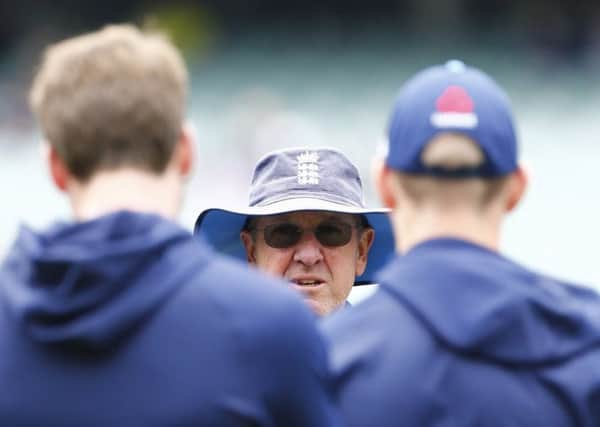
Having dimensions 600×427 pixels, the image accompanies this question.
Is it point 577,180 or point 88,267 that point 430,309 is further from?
point 577,180

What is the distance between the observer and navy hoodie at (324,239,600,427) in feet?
8.97

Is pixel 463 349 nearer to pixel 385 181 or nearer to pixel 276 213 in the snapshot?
pixel 385 181

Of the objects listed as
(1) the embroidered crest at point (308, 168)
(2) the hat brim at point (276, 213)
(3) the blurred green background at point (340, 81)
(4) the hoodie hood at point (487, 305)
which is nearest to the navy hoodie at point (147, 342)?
(4) the hoodie hood at point (487, 305)

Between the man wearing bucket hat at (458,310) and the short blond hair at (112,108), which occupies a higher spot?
the short blond hair at (112,108)

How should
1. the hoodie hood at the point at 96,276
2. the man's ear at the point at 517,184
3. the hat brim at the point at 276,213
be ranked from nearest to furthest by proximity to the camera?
the hoodie hood at the point at 96,276, the man's ear at the point at 517,184, the hat brim at the point at 276,213

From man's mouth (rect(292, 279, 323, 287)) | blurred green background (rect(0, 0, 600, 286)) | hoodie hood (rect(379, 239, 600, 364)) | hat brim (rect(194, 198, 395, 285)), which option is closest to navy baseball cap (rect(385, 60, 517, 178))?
hoodie hood (rect(379, 239, 600, 364))

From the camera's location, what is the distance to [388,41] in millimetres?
16172

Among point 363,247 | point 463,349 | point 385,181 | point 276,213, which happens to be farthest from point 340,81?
point 463,349

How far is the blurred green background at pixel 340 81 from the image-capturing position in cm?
1326

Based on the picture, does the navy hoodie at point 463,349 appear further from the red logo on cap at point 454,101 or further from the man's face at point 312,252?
the man's face at point 312,252

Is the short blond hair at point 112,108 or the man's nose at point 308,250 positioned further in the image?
the man's nose at point 308,250

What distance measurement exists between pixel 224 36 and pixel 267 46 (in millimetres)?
564

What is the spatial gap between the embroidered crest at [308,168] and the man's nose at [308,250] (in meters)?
0.18

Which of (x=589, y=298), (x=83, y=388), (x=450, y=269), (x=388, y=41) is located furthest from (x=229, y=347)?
(x=388, y=41)
